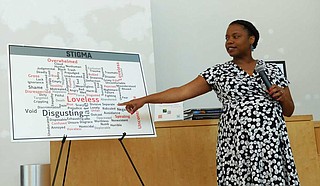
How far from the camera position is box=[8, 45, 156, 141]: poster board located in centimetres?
221

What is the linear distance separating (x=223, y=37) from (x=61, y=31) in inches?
51.0

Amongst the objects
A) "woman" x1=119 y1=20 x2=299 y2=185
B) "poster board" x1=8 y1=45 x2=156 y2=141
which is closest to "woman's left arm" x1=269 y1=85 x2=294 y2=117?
"woman" x1=119 y1=20 x2=299 y2=185

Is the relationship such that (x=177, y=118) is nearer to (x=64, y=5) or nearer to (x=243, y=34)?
(x=243, y=34)

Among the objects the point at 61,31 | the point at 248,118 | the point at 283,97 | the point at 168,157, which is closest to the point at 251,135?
the point at 248,118

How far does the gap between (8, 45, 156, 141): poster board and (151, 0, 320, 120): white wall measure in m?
1.00

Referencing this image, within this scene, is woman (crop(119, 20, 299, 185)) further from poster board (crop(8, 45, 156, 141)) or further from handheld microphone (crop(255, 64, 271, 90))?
poster board (crop(8, 45, 156, 141))

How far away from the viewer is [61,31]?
3.09 meters

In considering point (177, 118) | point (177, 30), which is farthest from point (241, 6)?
point (177, 118)

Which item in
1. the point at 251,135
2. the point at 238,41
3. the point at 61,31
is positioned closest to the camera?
the point at 251,135

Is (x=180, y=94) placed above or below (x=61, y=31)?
below

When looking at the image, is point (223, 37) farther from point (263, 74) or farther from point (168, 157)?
point (263, 74)

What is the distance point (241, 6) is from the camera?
3.81 m

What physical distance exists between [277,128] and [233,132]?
20cm

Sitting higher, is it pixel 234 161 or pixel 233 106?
pixel 233 106
